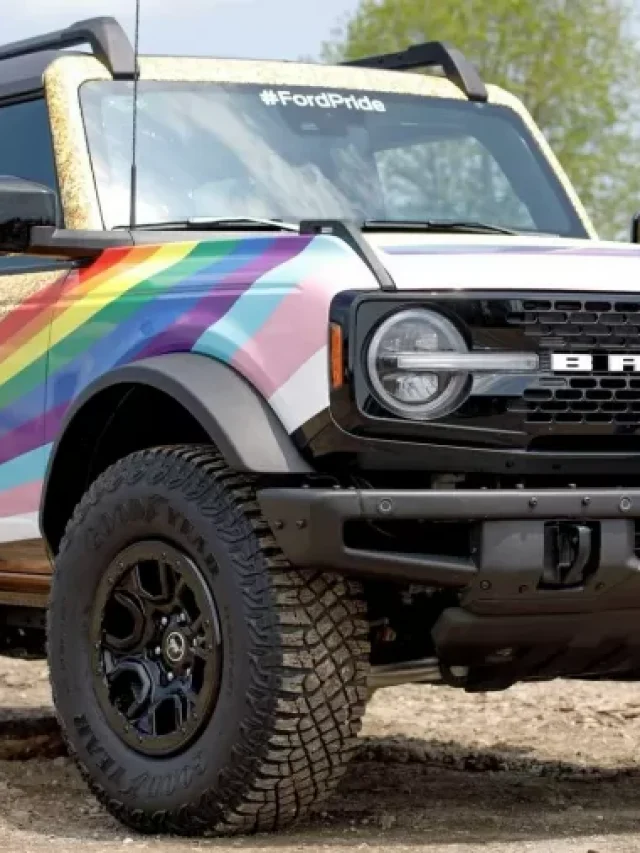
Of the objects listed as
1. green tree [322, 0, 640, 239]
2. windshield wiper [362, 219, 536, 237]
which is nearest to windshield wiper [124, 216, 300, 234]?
windshield wiper [362, 219, 536, 237]

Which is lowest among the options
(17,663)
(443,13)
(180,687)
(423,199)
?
(17,663)

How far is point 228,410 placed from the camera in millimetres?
4289

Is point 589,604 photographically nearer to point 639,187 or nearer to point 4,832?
point 4,832

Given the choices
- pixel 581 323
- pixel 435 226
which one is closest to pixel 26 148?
pixel 435 226

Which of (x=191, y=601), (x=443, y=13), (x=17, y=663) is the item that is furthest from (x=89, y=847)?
(x=443, y=13)

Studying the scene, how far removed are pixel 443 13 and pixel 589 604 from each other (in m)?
26.9

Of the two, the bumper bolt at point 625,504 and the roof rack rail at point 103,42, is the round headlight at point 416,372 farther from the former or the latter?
the roof rack rail at point 103,42

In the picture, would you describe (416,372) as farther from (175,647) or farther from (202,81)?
(202,81)

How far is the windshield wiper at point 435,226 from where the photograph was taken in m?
5.29

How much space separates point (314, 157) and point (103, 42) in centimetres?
62

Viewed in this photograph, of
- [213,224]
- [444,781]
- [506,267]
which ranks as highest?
[213,224]

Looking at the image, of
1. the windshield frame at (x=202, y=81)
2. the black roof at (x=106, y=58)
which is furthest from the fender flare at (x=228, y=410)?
the black roof at (x=106, y=58)

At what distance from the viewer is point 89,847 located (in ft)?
14.3

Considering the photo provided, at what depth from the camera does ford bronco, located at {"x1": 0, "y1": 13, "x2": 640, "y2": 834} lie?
416 cm
